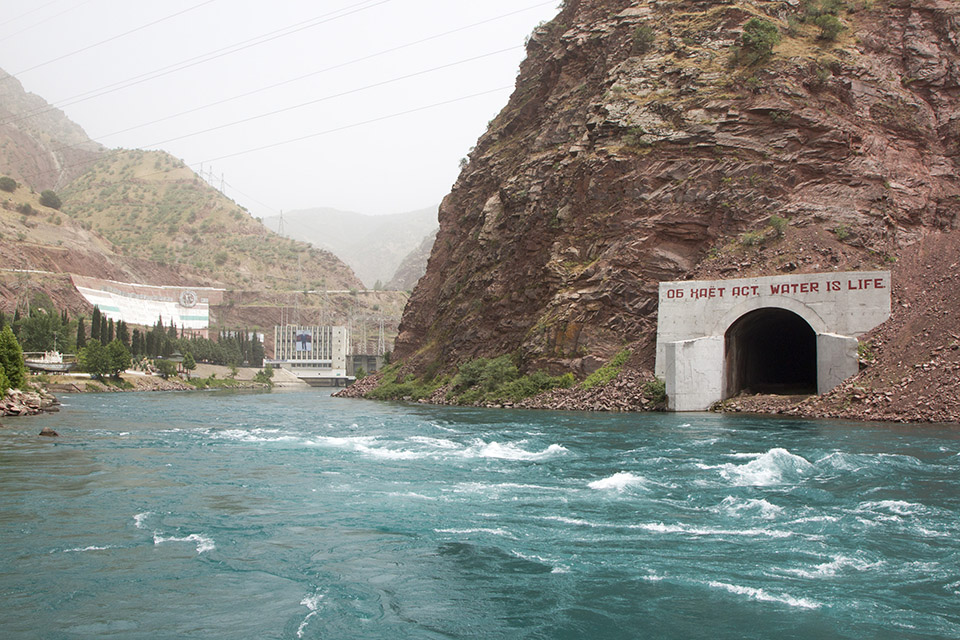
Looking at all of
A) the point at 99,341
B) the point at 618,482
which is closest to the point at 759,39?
the point at 618,482

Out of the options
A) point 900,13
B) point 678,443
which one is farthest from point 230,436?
point 900,13

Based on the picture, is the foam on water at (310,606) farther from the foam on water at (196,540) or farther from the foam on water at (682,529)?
the foam on water at (682,529)

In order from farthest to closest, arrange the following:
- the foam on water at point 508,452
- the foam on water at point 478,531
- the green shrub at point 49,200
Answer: the green shrub at point 49,200 → the foam on water at point 508,452 → the foam on water at point 478,531

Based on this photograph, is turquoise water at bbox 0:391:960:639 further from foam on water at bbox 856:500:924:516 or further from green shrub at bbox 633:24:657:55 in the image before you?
green shrub at bbox 633:24:657:55

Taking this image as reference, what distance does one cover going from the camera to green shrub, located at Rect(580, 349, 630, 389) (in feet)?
132

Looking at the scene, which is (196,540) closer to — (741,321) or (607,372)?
(607,372)

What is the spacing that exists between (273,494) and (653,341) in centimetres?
2788

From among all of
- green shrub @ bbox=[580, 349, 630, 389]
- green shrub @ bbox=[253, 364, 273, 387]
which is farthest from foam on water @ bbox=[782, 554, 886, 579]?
green shrub @ bbox=[253, 364, 273, 387]

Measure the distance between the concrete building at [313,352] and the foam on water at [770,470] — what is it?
147m

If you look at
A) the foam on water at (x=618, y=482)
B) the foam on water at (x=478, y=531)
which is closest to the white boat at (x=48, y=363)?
the foam on water at (x=618, y=482)

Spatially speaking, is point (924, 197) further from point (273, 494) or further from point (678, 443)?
point (273, 494)

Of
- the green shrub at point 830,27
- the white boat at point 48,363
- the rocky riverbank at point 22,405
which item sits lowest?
the rocky riverbank at point 22,405

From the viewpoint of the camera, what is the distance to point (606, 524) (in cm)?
1310

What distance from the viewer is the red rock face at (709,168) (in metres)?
39.9
